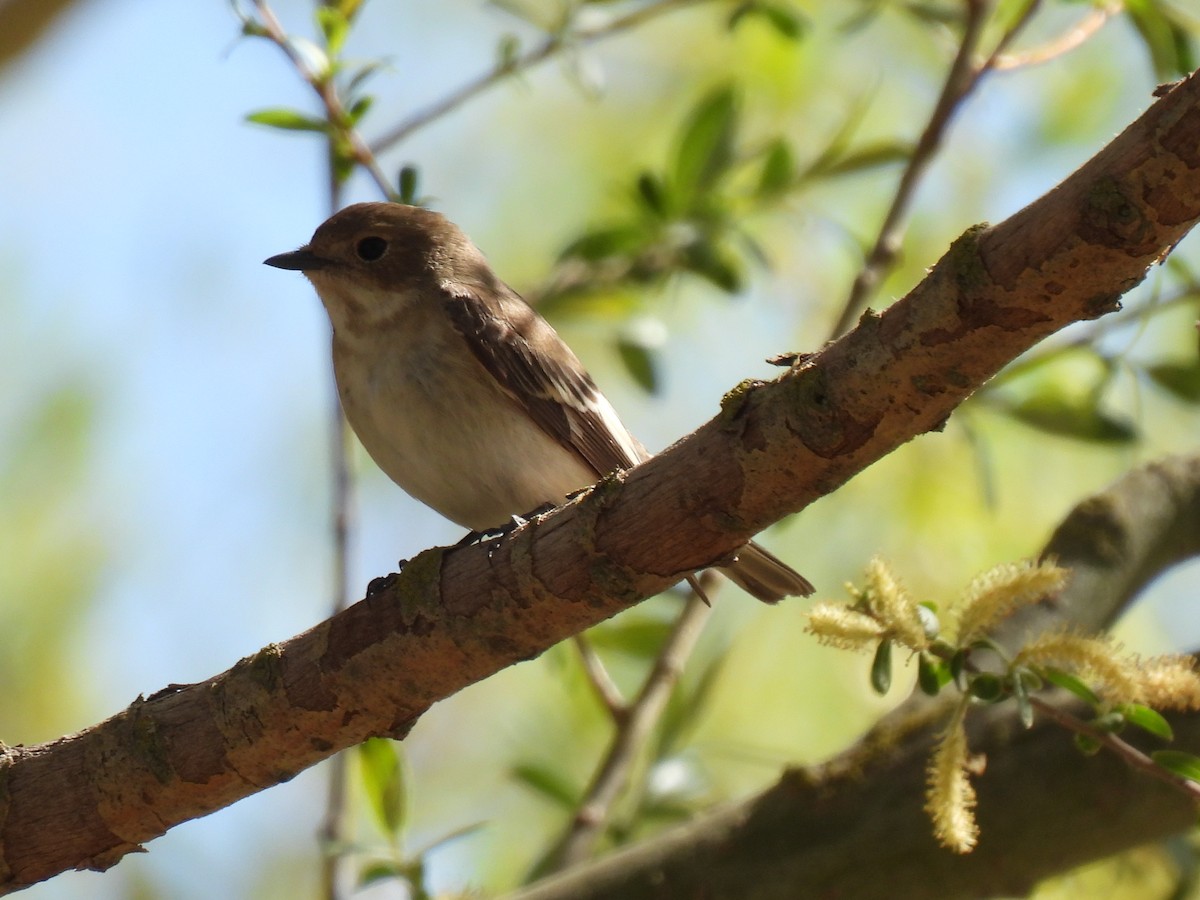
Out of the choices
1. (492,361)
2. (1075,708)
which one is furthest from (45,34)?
(1075,708)

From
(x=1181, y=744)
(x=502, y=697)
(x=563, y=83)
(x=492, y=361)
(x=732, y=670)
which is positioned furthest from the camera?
(x=563, y=83)

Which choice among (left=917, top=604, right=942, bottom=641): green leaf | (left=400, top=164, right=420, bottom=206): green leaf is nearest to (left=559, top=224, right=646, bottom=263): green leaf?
(left=400, top=164, right=420, bottom=206): green leaf

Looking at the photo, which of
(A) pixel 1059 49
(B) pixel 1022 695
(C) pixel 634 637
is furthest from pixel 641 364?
(B) pixel 1022 695

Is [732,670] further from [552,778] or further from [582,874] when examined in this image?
[582,874]

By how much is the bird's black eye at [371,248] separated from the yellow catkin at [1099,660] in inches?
124

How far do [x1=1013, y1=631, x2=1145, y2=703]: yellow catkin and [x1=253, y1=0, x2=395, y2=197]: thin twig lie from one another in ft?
8.74

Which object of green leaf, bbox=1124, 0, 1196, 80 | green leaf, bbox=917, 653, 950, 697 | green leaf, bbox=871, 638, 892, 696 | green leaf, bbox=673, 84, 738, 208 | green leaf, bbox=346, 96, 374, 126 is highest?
green leaf, bbox=346, 96, 374, 126

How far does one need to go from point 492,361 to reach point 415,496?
55 centimetres

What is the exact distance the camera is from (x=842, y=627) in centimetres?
276

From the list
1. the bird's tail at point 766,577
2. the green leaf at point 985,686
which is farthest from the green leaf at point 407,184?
the green leaf at point 985,686

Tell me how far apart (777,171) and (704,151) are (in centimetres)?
29

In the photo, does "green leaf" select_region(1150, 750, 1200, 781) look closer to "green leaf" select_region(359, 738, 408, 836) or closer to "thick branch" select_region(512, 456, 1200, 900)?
"thick branch" select_region(512, 456, 1200, 900)

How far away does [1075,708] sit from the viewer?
4.04 metres

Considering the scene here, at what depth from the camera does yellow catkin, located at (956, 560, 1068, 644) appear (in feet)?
9.06
